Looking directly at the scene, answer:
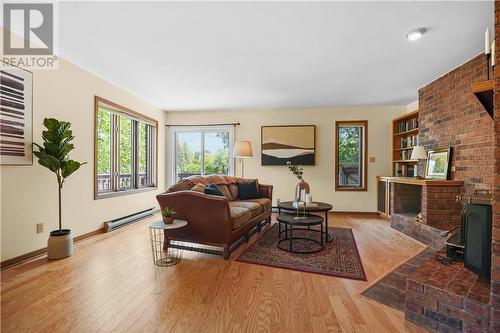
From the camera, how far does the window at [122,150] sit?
4125mm

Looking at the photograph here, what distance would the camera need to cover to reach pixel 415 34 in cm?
255

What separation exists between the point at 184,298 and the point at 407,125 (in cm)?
517

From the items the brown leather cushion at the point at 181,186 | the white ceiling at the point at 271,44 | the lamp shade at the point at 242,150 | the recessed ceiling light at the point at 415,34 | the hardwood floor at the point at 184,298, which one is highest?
the white ceiling at the point at 271,44

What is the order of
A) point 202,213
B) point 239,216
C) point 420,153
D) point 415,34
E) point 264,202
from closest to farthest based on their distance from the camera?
point 415,34 < point 202,213 < point 239,216 < point 420,153 < point 264,202

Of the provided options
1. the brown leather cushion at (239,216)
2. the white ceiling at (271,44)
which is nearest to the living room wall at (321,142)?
the white ceiling at (271,44)

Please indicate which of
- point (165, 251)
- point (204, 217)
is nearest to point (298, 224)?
point (204, 217)

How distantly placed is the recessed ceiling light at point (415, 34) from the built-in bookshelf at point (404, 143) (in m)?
Result: 2.57

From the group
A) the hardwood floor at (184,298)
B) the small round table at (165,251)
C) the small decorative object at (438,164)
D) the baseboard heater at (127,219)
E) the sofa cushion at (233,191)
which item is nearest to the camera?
the hardwood floor at (184,298)

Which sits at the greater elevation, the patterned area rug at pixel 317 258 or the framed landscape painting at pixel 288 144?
the framed landscape painting at pixel 288 144

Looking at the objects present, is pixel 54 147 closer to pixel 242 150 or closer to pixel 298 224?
pixel 298 224

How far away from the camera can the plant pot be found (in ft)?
9.32

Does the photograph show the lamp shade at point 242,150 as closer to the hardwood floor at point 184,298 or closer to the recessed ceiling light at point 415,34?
the hardwood floor at point 184,298

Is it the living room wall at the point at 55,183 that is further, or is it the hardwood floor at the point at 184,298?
the living room wall at the point at 55,183

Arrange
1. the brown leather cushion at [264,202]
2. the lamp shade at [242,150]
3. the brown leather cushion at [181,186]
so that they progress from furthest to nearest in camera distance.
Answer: the lamp shade at [242,150]
the brown leather cushion at [264,202]
the brown leather cushion at [181,186]
